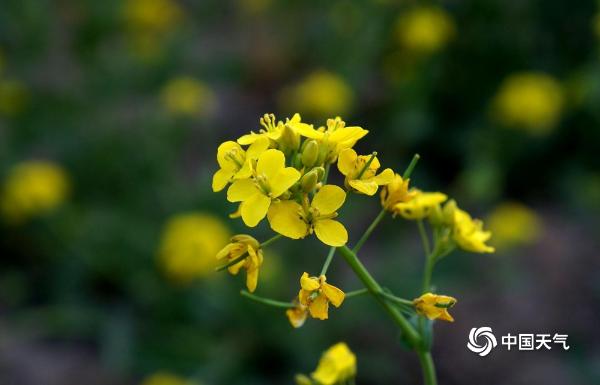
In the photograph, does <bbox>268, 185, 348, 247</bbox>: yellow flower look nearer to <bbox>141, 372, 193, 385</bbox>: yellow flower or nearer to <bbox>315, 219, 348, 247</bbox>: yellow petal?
<bbox>315, 219, 348, 247</bbox>: yellow petal

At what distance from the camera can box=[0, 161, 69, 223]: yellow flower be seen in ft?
11.7

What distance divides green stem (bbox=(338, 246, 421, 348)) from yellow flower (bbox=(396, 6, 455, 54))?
3073mm

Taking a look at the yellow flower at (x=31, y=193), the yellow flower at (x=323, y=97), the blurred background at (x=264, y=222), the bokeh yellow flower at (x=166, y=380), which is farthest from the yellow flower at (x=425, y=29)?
the bokeh yellow flower at (x=166, y=380)

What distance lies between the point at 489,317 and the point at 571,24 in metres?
1.89

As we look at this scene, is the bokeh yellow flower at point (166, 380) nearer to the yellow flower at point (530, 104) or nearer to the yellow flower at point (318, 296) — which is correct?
the yellow flower at point (318, 296)

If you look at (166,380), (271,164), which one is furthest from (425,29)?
(271,164)

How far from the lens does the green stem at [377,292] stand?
122cm

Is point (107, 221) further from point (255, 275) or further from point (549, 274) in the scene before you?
point (255, 275)

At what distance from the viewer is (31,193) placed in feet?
11.7

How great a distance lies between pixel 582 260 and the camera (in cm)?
345

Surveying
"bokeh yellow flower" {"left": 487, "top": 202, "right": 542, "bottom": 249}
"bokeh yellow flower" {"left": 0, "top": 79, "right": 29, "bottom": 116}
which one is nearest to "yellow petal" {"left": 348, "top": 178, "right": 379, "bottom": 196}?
"bokeh yellow flower" {"left": 487, "top": 202, "right": 542, "bottom": 249}

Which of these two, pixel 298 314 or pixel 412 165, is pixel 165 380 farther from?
pixel 412 165

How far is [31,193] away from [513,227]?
7.02 ft

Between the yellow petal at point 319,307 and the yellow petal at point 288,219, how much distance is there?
12 cm
